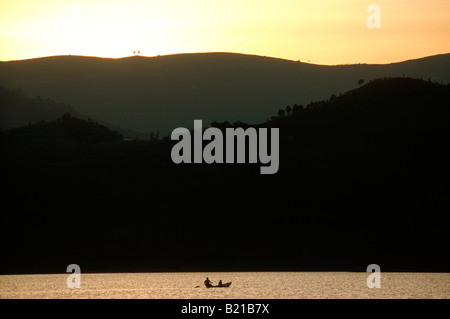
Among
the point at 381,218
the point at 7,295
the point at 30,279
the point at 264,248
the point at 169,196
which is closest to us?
the point at 7,295

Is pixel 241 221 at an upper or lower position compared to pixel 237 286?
upper

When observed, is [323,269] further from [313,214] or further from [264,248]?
[313,214]

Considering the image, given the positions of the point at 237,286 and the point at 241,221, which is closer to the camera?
the point at 237,286

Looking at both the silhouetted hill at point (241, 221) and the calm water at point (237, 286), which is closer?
the calm water at point (237, 286)

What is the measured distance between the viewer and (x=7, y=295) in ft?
337

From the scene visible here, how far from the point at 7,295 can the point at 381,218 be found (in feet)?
296

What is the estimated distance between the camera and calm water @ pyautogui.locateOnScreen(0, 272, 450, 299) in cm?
10325

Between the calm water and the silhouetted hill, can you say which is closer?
the calm water

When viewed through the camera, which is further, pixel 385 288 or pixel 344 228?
pixel 344 228

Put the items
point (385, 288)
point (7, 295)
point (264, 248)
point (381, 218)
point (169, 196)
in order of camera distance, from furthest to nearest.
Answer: point (169, 196) < point (381, 218) < point (264, 248) < point (385, 288) < point (7, 295)

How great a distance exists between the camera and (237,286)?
383 feet

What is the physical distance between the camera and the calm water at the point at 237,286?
103 meters
